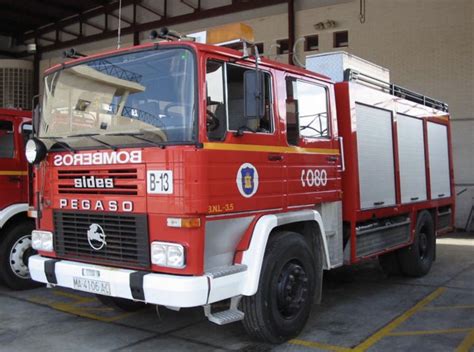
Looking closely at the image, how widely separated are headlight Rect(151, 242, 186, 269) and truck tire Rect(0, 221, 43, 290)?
12.6 ft

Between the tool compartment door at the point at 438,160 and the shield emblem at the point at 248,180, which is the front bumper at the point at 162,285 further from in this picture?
the tool compartment door at the point at 438,160

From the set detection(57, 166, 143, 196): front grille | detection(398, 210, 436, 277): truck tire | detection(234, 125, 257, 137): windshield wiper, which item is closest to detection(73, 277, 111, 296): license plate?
detection(57, 166, 143, 196): front grille

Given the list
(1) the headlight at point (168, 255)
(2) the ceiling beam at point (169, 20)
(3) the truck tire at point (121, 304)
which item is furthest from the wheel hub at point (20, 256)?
(2) the ceiling beam at point (169, 20)

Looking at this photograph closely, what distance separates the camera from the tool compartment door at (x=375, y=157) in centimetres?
632

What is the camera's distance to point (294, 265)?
5.05 metres

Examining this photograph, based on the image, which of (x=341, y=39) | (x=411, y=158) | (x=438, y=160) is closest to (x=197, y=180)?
(x=411, y=158)

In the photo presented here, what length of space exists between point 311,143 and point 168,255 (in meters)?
2.06

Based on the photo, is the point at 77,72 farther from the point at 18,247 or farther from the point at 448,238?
the point at 448,238

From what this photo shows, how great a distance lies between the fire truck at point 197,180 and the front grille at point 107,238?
0.01 meters

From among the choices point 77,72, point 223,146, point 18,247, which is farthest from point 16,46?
point 223,146

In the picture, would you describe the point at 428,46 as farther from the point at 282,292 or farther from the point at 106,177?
the point at 106,177

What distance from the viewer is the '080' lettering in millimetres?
5375

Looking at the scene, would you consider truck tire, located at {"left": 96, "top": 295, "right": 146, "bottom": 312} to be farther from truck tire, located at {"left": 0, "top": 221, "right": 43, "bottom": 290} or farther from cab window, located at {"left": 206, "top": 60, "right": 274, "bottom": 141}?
cab window, located at {"left": 206, "top": 60, "right": 274, "bottom": 141}

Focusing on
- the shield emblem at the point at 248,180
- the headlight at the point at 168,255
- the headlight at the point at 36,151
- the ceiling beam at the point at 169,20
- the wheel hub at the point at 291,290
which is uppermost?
the ceiling beam at the point at 169,20
